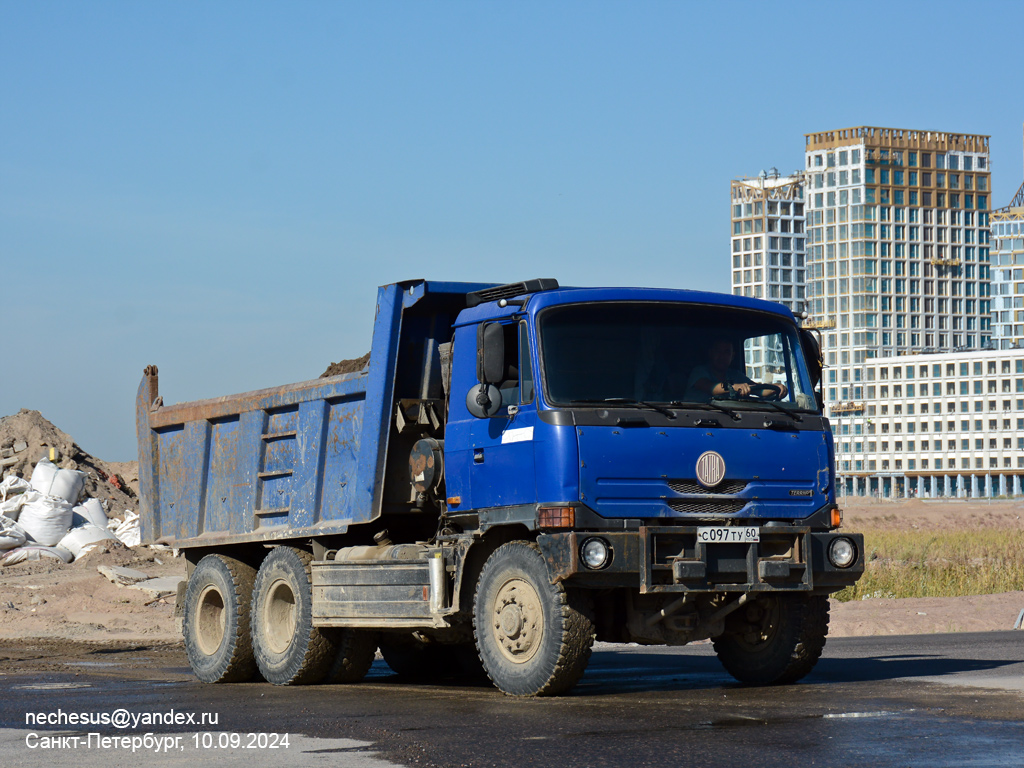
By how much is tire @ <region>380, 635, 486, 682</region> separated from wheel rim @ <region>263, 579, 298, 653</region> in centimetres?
103

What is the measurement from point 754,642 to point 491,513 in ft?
7.57

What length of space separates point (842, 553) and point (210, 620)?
630 cm

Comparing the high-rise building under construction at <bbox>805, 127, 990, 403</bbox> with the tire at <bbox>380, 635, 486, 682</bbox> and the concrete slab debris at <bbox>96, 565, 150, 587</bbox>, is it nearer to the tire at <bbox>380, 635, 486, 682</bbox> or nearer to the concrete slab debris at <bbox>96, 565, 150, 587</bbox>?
the concrete slab debris at <bbox>96, 565, 150, 587</bbox>

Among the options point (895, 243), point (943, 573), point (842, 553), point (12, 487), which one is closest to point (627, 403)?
point (842, 553)

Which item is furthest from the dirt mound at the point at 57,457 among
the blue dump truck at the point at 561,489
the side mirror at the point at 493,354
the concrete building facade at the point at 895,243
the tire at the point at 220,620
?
the concrete building facade at the point at 895,243

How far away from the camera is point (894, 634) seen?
58.9ft

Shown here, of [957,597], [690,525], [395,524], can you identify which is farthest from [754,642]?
[957,597]

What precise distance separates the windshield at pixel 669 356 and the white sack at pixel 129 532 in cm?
1848

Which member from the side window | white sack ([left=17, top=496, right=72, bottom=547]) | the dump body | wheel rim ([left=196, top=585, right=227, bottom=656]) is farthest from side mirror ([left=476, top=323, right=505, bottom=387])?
white sack ([left=17, top=496, right=72, bottom=547])

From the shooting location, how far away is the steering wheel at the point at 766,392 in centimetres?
1010

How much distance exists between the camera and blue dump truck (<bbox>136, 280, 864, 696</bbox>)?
372 inches

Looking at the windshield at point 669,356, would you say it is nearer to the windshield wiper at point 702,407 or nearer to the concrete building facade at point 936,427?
the windshield wiper at point 702,407

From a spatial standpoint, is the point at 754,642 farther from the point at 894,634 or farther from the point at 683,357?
the point at 894,634

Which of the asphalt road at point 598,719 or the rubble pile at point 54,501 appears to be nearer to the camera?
the asphalt road at point 598,719
